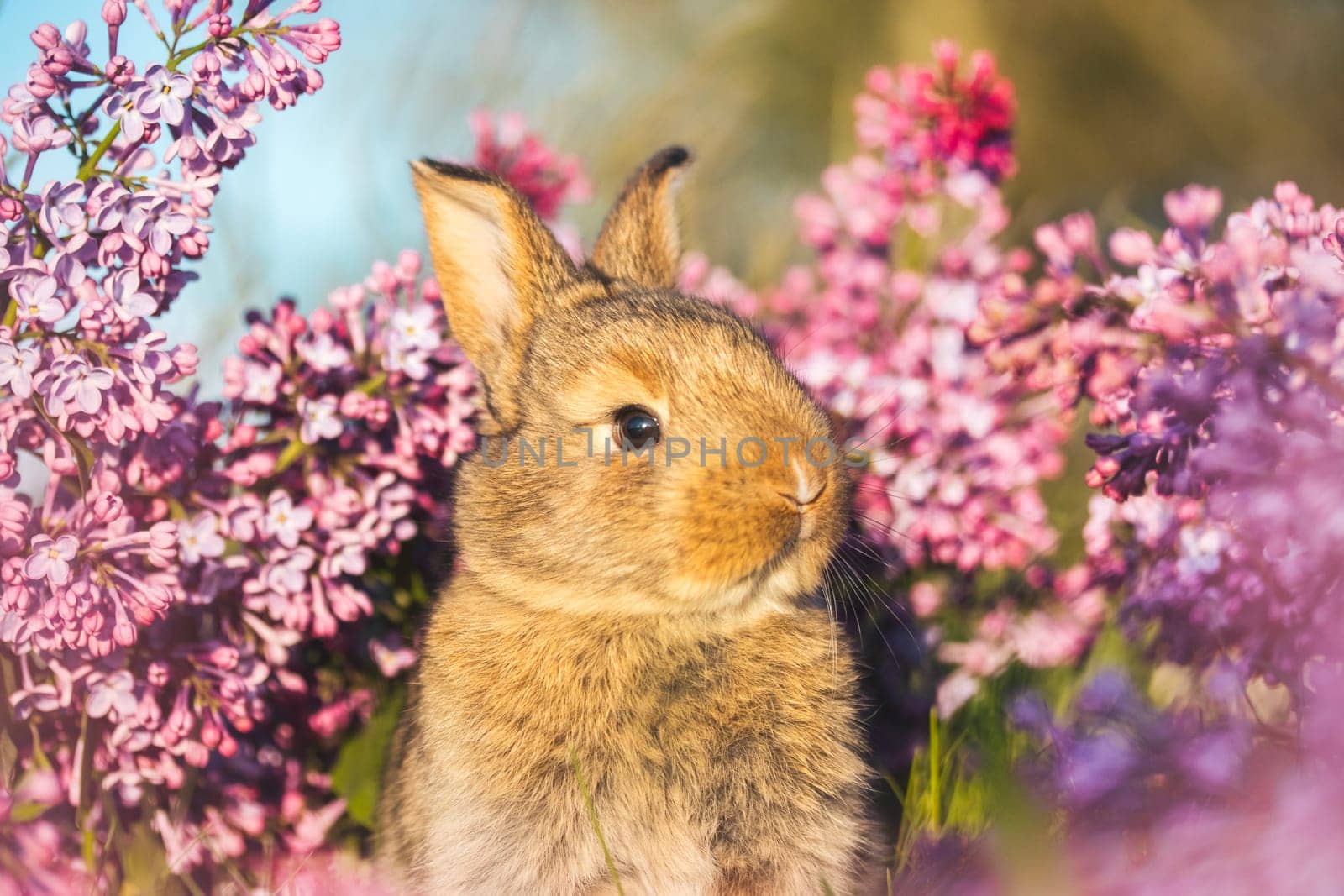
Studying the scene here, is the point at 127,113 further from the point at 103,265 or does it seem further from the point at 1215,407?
the point at 1215,407

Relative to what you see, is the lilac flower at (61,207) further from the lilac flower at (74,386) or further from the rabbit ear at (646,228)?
the rabbit ear at (646,228)

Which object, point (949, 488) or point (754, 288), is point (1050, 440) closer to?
point (949, 488)

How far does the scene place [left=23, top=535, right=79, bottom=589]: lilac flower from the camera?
102 inches

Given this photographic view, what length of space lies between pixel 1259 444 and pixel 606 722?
1470 millimetres

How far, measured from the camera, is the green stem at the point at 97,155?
2.65 meters

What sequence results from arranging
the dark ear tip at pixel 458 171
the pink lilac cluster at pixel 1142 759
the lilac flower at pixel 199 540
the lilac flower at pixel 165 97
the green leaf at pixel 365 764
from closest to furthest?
the pink lilac cluster at pixel 1142 759 → the lilac flower at pixel 165 97 → the dark ear tip at pixel 458 171 → the lilac flower at pixel 199 540 → the green leaf at pixel 365 764

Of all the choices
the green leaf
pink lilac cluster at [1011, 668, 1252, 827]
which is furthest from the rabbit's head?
the green leaf

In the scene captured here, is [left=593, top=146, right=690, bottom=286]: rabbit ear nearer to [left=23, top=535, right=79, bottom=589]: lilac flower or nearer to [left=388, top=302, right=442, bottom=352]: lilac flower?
[left=388, top=302, right=442, bottom=352]: lilac flower

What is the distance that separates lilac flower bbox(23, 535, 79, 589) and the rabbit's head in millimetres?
895

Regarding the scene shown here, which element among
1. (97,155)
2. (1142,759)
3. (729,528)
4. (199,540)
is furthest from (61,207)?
(1142,759)

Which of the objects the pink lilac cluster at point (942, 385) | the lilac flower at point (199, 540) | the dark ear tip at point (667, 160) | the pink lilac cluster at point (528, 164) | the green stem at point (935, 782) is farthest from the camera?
the pink lilac cluster at point (528, 164)

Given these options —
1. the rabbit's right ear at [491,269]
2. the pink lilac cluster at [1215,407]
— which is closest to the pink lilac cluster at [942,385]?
the pink lilac cluster at [1215,407]

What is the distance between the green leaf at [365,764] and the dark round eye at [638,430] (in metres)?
1.49

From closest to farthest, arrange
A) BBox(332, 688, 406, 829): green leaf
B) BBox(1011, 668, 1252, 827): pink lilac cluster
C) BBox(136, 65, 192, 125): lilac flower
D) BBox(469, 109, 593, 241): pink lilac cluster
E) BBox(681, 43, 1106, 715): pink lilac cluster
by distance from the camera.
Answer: BBox(1011, 668, 1252, 827): pink lilac cluster
BBox(136, 65, 192, 125): lilac flower
BBox(332, 688, 406, 829): green leaf
BBox(681, 43, 1106, 715): pink lilac cluster
BBox(469, 109, 593, 241): pink lilac cluster
